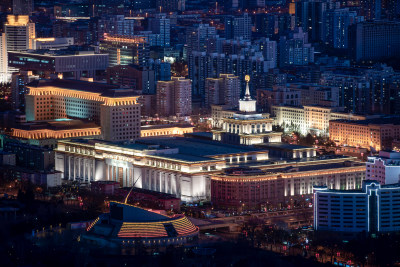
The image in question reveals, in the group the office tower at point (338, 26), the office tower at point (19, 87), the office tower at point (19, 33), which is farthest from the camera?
the office tower at point (338, 26)

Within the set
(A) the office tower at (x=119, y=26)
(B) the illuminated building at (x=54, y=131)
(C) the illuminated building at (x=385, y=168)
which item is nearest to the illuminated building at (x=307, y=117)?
(B) the illuminated building at (x=54, y=131)

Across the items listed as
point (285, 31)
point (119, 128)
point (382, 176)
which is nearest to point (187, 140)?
point (119, 128)

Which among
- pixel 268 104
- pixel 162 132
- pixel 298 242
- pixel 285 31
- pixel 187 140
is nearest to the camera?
pixel 298 242

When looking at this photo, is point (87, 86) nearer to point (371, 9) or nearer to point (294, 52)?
point (294, 52)

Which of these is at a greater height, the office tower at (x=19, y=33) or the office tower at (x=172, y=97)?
the office tower at (x=19, y=33)

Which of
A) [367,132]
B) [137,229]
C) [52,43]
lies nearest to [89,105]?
[367,132]

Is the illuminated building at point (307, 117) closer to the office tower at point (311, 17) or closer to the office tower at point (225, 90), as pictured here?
the office tower at point (225, 90)

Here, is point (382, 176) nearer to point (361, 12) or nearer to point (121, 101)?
point (121, 101)

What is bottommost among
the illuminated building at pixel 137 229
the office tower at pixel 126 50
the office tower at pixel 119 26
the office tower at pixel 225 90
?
the illuminated building at pixel 137 229
